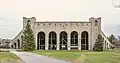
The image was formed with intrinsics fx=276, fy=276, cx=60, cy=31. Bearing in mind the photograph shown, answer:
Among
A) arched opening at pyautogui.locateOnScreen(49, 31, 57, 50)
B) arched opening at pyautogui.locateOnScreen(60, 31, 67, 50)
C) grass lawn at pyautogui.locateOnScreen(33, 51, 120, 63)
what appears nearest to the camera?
grass lawn at pyautogui.locateOnScreen(33, 51, 120, 63)

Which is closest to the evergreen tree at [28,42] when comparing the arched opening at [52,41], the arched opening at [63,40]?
the arched opening at [52,41]

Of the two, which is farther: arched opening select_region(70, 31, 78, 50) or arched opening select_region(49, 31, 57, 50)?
arched opening select_region(70, 31, 78, 50)

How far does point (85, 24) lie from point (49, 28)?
14.0 meters

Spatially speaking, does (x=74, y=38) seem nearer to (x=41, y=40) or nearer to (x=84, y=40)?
(x=84, y=40)

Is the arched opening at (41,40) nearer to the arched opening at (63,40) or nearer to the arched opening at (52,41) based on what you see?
the arched opening at (52,41)

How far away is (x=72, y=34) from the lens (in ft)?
360

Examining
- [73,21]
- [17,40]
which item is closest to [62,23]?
[73,21]

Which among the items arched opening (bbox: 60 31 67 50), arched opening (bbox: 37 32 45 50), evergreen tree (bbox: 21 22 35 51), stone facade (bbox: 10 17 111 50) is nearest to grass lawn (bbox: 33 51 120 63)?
evergreen tree (bbox: 21 22 35 51)

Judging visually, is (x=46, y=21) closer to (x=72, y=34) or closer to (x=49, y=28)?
(x=49, y=28)

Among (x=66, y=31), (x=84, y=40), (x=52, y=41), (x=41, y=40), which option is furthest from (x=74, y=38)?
(x=41, y=40)

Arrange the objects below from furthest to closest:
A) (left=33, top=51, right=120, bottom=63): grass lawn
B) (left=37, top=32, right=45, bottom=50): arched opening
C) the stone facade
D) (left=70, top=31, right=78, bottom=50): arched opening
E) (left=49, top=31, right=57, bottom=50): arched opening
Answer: (left=70, top=31, right=78, bottom=50): arched opening < (left=37, top=32, right=45, bottom=50): arched opening < (left=49, top=31, right=57, bottom=50): arched opening < the stone facade < (left=33, top=51, right=120, bottom=63): grass lawn

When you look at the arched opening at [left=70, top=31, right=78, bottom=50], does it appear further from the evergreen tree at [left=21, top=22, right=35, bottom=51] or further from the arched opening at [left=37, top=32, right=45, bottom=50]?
the evergreen tree at [left=21, top=22, right=35, bottom=51]

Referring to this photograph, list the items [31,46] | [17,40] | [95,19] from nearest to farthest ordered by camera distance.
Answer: [31,46] < [95,19] < [17,40]

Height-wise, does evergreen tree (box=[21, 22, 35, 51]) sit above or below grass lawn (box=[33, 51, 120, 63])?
above
